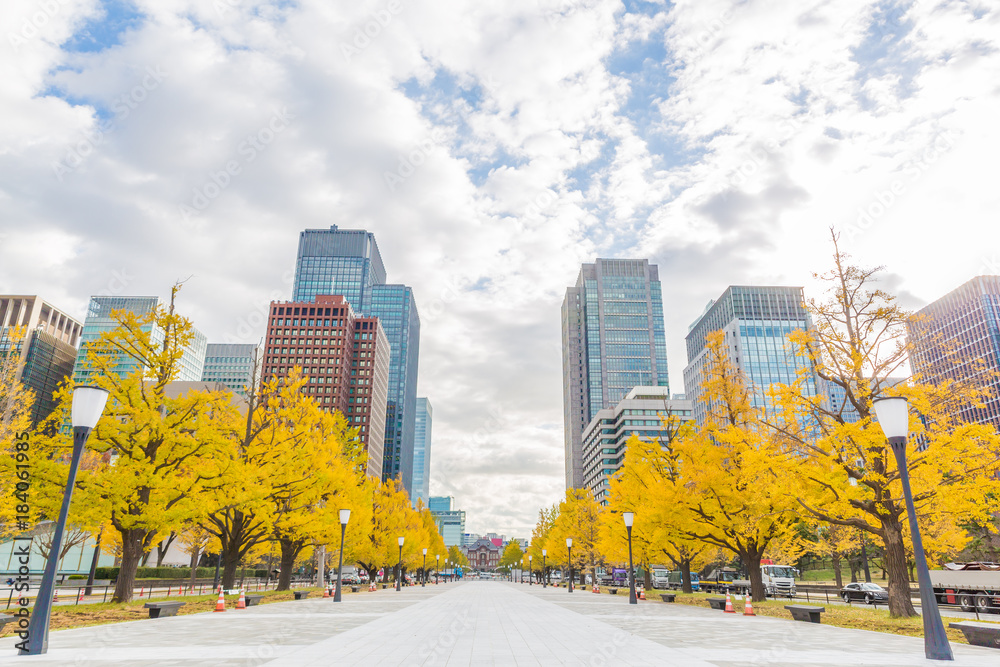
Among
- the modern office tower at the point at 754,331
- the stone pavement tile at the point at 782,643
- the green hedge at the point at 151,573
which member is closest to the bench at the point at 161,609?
the stone pavement tile at the point at 782,643

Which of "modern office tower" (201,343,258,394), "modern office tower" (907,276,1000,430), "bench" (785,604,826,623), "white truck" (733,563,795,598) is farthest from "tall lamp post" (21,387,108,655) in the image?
"modern office tower" (201,343,258,394)

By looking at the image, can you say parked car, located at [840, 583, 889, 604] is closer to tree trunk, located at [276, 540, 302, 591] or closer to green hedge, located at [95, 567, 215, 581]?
tree trunk, located at [276, 540, 302, 591]

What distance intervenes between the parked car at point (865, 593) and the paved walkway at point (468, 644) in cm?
1917

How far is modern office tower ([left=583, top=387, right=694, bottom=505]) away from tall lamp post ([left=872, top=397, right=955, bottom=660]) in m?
119

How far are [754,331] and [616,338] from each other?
43.7 meters

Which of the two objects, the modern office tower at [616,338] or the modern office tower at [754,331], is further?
the modern office tower at [616,338]

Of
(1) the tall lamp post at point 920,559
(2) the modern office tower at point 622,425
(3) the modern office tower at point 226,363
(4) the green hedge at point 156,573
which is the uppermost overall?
(3) the modern office tower at point 226,363

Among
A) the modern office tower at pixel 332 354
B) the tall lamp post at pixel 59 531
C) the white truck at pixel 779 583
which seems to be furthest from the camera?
the modern office tower at pixel 332 354

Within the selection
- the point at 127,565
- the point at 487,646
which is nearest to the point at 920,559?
the point at 487,646

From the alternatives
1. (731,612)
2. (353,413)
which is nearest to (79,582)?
(731,612)

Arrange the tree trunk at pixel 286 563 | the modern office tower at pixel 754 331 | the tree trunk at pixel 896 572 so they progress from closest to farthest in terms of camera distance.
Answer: the tree trunk at pixel 896 572
the tree trunk at pixel 286 563
the modern office tower at pixel 754 331

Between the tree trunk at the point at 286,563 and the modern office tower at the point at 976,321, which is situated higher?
the modern office tower at the point at 976,321

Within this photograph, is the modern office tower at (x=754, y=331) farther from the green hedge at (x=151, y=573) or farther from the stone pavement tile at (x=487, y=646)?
the stone pavement tile at (x=487, y=646)

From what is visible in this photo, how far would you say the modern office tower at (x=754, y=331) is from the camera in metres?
143
